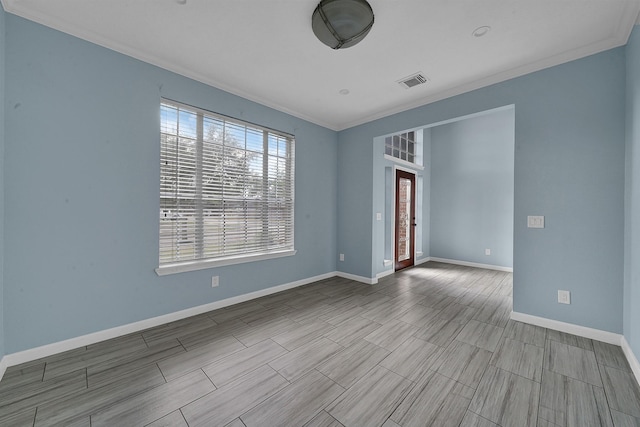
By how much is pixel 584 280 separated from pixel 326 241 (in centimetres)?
329

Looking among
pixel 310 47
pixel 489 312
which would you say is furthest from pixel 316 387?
pixel 310 47

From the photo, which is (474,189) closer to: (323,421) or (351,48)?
(351,48)

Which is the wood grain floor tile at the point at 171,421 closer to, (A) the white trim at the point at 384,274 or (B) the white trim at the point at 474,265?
(A) the white trim at the point at 384,274


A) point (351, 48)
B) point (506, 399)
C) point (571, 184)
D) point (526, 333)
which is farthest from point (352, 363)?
point (351, 48)

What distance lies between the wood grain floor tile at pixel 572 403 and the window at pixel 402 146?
12.6ft

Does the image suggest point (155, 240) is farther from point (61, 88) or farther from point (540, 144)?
point (540, 144)

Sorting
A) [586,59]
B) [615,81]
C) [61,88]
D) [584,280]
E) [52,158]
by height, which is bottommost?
[584,280]

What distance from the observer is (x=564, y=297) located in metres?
2.52

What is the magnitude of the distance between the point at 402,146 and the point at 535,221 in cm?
315

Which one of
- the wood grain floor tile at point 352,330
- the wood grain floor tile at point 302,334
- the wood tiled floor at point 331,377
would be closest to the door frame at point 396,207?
the wood tiled floor at point 331,377

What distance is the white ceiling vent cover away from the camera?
2910 mm

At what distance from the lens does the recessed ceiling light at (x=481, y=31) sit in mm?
2119

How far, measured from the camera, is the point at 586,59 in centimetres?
241

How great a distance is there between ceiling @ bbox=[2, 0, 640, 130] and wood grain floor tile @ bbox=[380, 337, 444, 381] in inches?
112
